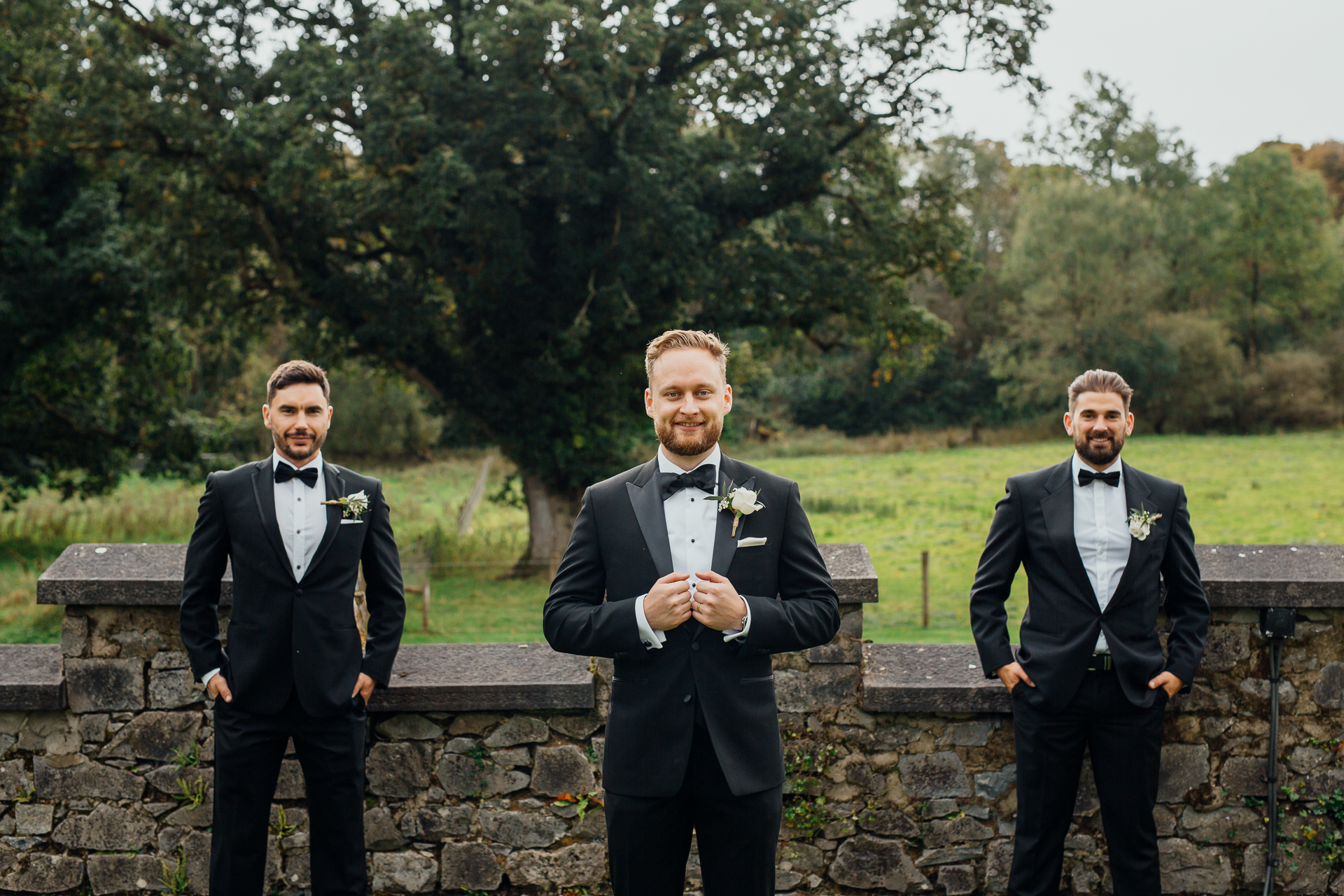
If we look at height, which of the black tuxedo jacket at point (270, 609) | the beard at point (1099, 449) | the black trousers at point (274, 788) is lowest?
the black trousers at point (274, 788)

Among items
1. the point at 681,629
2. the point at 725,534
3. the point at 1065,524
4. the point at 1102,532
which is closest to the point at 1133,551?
the point at 1102,532

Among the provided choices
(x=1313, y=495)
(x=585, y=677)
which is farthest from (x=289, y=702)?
(x=1313, y=495)

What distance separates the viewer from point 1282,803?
13.0 feet

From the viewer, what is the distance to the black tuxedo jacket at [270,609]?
341 cm

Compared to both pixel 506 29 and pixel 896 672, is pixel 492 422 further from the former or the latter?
pixel 896 672

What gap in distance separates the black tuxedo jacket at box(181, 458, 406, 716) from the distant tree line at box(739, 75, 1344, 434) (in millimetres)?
33434

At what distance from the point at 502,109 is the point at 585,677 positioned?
10677mm

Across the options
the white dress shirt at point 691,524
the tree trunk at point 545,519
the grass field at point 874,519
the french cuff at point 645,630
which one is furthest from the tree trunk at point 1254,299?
the french cuff at point 645,630

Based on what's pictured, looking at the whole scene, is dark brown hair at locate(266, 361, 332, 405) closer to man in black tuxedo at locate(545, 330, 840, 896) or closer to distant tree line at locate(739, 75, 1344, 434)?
man in black tuxedo at locate(545, 330, 840, 896)

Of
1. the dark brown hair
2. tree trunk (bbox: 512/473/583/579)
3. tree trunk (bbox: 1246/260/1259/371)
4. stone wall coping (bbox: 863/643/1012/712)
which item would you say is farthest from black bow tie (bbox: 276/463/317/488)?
tree trunk (bbox: 1246/260/1259/371)

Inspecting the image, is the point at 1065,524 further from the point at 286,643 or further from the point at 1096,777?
the point at 286,643

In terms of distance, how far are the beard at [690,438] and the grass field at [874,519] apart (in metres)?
9.55

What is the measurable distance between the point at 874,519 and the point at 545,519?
28.7ft

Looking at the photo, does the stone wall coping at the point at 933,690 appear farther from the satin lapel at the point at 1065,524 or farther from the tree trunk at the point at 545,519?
the tree trunk at the point at 545,519
